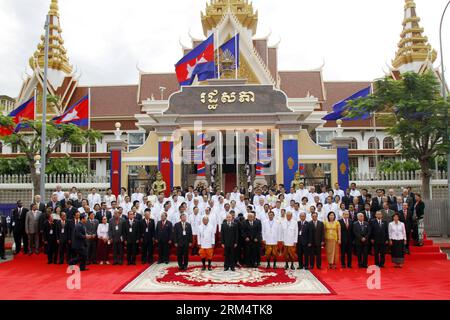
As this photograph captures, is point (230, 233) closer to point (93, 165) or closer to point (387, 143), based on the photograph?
point (387, 143)

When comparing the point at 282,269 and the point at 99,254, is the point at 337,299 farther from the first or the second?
the point at 99,254

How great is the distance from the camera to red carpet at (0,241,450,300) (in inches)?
320

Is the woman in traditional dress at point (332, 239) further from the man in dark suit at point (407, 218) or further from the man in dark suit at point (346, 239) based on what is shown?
the man in dark suit at point (407, 218)

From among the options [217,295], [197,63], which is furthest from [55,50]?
[217,295]

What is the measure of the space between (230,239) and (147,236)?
2.34 m

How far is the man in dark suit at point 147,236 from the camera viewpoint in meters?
11.6

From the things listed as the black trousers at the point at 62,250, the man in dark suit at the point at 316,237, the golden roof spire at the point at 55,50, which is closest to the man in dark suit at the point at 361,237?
the man in dark suit at the point at 316,237

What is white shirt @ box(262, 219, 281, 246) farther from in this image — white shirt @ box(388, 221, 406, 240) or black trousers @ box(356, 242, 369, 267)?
white shirt @ box(388, 221, 406, 240)

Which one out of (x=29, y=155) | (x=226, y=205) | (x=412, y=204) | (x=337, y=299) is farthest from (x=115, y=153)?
(x=337, y=299)

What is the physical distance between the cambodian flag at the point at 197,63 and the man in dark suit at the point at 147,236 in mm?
9709

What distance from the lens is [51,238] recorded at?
464 inches

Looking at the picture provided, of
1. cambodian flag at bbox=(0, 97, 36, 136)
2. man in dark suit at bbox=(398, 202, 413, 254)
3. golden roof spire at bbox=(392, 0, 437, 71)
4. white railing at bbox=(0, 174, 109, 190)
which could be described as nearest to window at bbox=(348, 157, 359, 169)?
golden roof spire at bbox=(392, 0, 437, 71)

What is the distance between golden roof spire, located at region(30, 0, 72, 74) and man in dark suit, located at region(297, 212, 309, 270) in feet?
120

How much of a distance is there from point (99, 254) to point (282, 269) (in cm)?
497
